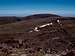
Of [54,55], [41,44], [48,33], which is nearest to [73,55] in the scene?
[54,55]

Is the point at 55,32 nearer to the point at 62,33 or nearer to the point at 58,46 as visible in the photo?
the point at 62,33

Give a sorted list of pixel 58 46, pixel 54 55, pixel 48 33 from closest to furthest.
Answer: pixel 54 55 < pixel 58 46 < pixel 48 33

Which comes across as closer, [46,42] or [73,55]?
[73,55]

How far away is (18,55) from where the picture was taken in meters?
16.7

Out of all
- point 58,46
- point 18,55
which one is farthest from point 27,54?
point 58,46

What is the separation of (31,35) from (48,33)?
105 inches

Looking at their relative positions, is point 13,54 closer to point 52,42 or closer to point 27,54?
point 27,54

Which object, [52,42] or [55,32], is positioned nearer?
[52,42]

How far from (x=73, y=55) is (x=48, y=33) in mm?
13939

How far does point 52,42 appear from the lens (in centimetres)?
2558

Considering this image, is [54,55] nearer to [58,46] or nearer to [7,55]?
[7,55]

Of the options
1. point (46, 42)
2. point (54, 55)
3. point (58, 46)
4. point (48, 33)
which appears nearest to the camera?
point (54, 55)

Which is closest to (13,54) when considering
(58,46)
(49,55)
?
(49,55)

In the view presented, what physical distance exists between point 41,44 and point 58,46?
225 cm
